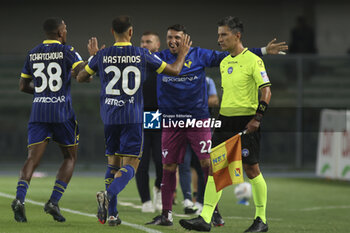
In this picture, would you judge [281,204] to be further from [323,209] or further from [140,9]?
[140,9]

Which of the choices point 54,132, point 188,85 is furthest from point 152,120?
point 54,132

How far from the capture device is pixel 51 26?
7898 millimetres

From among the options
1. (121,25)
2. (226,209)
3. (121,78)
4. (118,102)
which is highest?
(121,25)

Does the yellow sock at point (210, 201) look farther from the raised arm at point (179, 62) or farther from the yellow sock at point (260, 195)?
the raised arm at point (179, 62)

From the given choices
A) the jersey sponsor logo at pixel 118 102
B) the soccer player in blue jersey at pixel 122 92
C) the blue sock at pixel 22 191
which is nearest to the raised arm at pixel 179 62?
the soccer player in blue jersey at pixel 122 92

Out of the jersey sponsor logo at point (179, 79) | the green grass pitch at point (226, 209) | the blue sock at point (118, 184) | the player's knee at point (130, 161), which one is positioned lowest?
the green grass pitch at point (226, 209)

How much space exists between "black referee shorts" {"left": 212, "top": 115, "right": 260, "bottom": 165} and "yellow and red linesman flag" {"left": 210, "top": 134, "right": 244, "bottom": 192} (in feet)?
0.20

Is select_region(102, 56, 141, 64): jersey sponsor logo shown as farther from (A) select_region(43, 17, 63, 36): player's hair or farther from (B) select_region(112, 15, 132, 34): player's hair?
(A) select_region(43, 17, 63, 36): player's hair

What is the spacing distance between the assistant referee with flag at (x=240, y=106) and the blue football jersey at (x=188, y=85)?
618mm

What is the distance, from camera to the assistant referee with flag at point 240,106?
7.46 meters

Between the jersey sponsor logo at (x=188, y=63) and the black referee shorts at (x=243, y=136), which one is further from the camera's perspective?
the jersey sponsor logo at (x=188, y=63)

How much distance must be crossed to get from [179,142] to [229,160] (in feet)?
3.12

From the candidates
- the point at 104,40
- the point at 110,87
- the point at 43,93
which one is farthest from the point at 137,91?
the point at 104,40

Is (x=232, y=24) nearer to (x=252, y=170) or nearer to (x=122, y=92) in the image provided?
(x=122, y=92)
